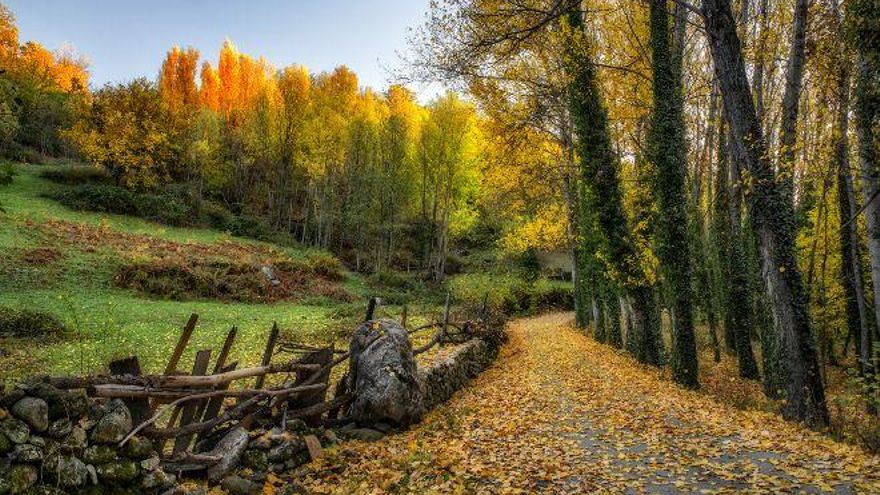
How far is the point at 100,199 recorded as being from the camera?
33.8m

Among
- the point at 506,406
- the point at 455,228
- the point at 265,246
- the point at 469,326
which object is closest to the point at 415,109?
the point at 455,228

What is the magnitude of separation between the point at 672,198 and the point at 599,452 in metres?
7.52

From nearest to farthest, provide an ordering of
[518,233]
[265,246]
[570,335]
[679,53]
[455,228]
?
[679,53], [570,335], [518,233], [265,246], [455,228]

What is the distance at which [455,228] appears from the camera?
40.4 metres

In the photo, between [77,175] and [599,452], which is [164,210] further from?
[599,452]

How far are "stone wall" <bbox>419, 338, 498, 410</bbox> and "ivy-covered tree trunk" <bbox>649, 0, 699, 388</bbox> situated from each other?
5076 mm

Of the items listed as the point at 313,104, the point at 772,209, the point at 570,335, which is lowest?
the point at 570,335

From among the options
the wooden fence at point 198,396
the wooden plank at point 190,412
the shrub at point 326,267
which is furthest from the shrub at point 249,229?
the wooden plank at point 190,412

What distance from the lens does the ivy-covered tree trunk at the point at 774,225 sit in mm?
7805

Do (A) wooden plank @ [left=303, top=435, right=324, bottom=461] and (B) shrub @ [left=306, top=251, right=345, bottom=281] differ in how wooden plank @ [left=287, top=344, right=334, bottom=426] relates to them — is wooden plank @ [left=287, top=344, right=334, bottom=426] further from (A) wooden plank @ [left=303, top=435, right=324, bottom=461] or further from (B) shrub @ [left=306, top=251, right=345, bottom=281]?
(B) shrub @ [left=306, top=251, right=345, bottom=281]

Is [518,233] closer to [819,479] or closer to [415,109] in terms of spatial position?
[819,479]

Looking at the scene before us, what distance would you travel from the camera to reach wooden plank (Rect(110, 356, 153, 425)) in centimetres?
522

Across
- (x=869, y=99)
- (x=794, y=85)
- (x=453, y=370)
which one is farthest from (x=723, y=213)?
(x=453, y=370)

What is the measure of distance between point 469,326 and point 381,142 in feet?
98.4
